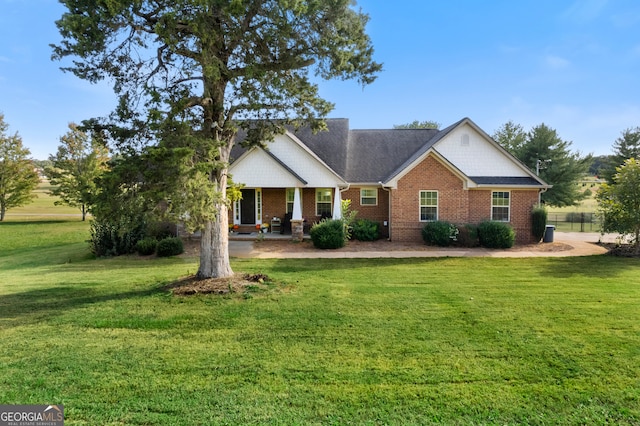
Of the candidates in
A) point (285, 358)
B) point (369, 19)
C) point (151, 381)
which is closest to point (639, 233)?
point (369, 19)

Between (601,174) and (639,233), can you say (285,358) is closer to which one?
(639,233)

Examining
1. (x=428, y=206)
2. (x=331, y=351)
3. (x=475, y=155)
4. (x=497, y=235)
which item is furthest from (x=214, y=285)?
(x=475, y=155)

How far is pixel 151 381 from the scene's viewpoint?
14.4ft

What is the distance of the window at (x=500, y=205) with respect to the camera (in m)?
17.6

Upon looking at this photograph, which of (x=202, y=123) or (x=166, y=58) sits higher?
(x=166, y=58)

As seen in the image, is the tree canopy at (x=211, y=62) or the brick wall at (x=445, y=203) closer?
the tree canopy at (x=211, y=62)

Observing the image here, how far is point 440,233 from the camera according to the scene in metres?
16.0

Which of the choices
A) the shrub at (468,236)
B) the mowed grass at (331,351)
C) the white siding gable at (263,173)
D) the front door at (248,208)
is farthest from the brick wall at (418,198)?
the front door at (248,208)

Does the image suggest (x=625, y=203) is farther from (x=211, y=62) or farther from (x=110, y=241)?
(x=110, y=241)

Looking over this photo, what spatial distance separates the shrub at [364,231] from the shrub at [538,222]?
762 centimetres

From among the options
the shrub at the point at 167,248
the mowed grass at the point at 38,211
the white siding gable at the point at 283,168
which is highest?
the white siding gable at the point at 283,168

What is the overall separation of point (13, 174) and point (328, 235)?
123 feet

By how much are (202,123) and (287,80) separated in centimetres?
236

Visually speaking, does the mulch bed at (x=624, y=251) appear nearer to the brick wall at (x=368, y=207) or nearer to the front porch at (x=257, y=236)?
the brick wall at (x=368, y=207)
